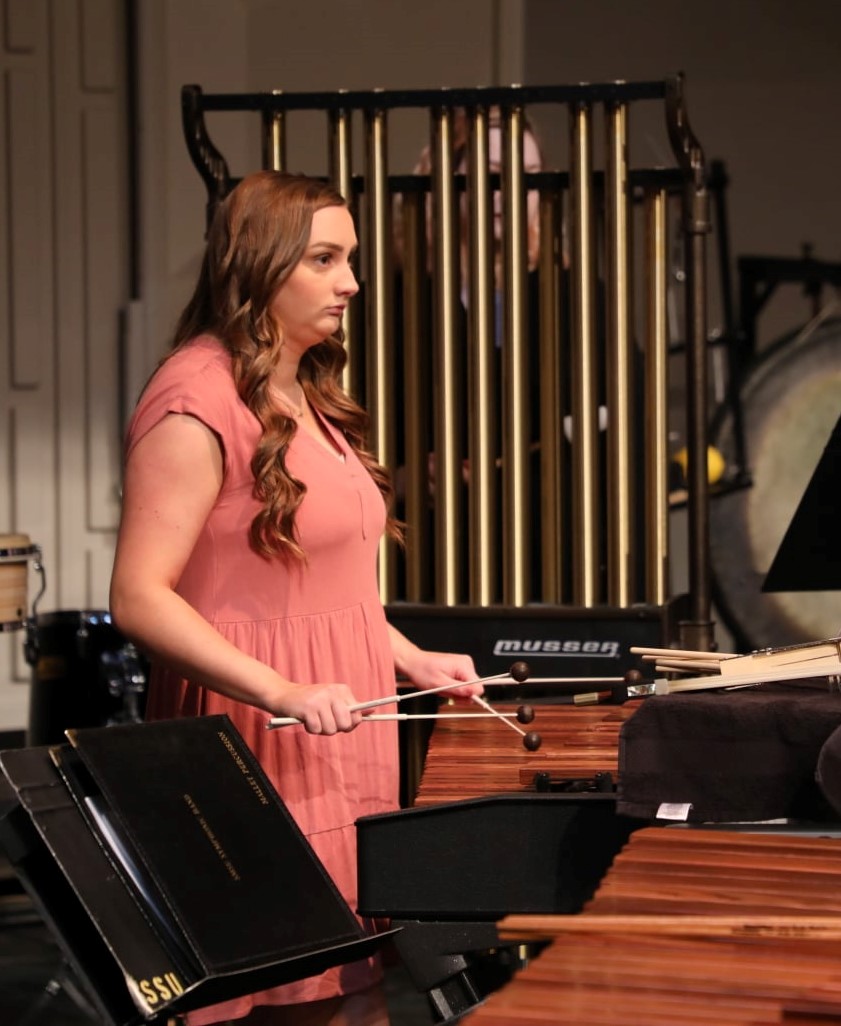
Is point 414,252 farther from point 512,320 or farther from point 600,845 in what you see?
point 600,845

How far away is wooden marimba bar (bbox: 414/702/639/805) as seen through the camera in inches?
71.7

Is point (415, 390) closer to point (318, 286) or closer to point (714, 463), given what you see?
point (318, 286)

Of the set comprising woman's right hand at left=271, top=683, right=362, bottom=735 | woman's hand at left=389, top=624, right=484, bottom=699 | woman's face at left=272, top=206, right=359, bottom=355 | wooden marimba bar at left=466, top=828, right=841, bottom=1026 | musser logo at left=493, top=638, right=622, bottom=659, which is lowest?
musser logo at left=493, top=638, right=622, bottom=659

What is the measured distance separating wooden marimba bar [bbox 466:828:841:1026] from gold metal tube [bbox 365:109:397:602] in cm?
156

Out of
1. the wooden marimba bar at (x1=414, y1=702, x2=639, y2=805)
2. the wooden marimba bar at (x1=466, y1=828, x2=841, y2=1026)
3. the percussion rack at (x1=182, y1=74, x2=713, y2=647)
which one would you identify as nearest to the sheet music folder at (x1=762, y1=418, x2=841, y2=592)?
the wooden marimba bar at (x1=414, y1=702, x2=639, y2=805)

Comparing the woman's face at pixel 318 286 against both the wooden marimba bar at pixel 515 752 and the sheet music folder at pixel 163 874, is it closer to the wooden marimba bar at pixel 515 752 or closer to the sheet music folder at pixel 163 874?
the wooden marimba bar at pixel 515 752

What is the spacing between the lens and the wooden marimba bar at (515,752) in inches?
71.7

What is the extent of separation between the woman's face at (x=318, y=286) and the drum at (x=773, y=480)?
3.17 meters

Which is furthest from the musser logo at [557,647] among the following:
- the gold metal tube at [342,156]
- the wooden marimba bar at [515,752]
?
the wooden marimba bar at [515,752]

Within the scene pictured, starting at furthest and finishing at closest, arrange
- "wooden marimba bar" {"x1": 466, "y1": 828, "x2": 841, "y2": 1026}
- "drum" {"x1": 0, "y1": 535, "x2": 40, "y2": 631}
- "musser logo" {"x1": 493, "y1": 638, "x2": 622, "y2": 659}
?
"drum" {"x1": 0, "y1": 535, "x2": 40, "y2": 631} < "musser logo" {"x1": 493, "y1": 638, "x2": 622, "y2": 659} < "wooden marimba bar" {"x1": 466, "y1": 828, "x2": 841, "y2": 1026}

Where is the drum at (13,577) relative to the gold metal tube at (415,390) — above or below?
below

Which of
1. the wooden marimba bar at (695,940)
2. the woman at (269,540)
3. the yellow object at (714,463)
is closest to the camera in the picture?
the wooden marimba bar at (695,940)

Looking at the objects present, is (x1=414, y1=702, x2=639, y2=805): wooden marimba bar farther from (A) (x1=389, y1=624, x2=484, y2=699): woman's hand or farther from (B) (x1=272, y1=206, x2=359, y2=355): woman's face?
(B) (x1=272, y1=206, x2=359, y2=355): woman's face

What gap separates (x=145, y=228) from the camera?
4.77 metres
